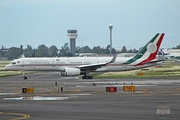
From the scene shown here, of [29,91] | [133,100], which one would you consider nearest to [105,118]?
[133,100]

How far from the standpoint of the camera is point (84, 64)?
77.6m

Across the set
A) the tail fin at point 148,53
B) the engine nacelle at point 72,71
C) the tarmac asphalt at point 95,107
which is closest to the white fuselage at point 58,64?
the tail fin at point 148,53

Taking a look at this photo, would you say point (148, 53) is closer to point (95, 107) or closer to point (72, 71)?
point (72, 71)

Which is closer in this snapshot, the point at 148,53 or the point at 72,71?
the point at 72,71

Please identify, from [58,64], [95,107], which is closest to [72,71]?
[58,64]

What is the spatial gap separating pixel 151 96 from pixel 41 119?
1643 cm

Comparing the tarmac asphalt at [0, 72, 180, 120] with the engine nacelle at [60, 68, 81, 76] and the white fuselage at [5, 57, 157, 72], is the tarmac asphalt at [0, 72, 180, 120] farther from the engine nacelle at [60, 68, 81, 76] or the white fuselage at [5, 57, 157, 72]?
the white fuselage at [5, 57, 157, 72]

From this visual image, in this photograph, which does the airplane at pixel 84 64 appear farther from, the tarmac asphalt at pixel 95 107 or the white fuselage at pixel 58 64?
the tarmac asphalt at pixel 95 107

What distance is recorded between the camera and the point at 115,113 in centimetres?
3050

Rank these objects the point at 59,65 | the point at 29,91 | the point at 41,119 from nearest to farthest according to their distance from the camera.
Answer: the point at 41,119, the point at 29,91, the point at 59,65

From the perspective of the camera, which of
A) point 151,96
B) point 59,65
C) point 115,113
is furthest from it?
point 59,65

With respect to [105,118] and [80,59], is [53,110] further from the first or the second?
[80,59]

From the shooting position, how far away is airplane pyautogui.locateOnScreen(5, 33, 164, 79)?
→ 76.1 metres

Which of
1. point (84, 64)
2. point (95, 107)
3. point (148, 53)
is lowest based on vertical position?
point (95, 107)
